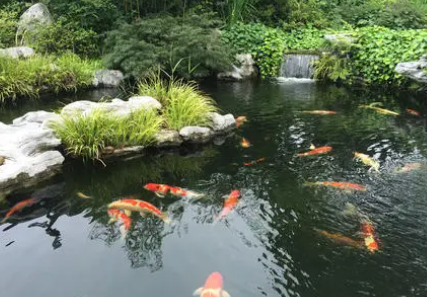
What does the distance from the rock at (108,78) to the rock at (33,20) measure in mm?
2815

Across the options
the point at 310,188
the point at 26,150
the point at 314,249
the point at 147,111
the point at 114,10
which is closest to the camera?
the point at 314,249

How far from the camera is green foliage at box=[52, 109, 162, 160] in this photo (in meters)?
6.07

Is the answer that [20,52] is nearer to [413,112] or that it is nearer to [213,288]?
[213,288]

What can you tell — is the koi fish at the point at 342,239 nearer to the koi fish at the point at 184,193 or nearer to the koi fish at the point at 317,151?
the koi fish at the point at 184,193

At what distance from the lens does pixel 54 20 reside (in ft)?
42.4

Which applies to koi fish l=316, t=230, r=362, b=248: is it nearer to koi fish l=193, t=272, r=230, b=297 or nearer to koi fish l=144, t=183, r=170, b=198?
koi fish l=193, t=272, r=230, b=297

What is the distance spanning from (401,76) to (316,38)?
3.75 meters

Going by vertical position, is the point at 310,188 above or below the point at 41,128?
below

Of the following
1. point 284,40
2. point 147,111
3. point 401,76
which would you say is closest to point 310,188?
point 147,111

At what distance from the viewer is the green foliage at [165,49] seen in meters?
10.6

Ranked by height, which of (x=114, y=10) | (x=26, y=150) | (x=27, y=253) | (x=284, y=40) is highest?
(x=114, y=10)

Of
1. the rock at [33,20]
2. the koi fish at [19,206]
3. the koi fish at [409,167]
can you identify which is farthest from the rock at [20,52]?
the koi fish at [409,167]

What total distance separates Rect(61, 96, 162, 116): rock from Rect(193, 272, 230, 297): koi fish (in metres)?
3.92

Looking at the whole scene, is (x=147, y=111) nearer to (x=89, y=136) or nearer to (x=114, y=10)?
(x=89, y=136)
